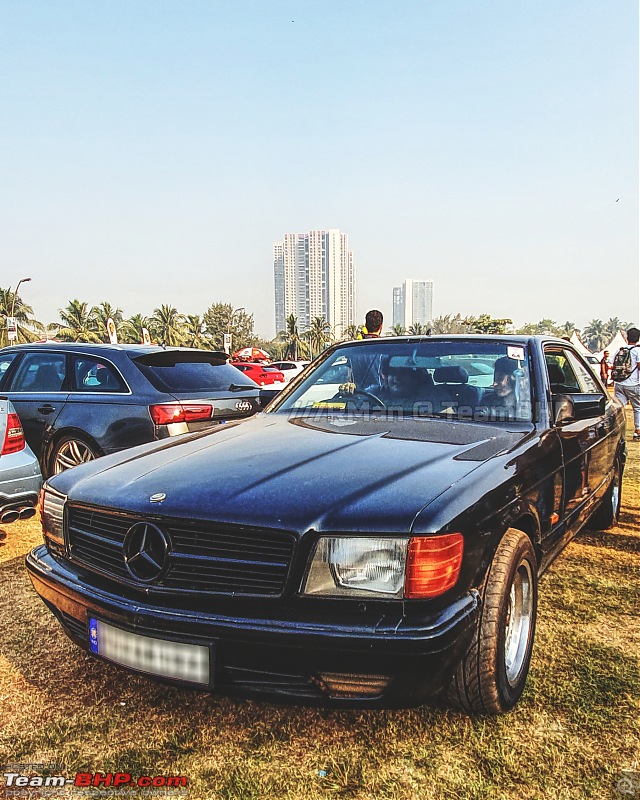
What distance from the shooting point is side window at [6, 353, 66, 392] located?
5.63m

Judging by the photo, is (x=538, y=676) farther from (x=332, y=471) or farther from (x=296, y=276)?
(x=296, y=276)

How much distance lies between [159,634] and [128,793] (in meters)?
0.53

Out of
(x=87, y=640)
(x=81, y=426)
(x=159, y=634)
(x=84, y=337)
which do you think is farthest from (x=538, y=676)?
(x=84, y=337)

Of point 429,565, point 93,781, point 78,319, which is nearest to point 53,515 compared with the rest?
point 93,781

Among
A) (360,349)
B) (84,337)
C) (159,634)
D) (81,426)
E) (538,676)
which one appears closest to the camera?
(159,634)

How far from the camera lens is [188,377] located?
210 inches

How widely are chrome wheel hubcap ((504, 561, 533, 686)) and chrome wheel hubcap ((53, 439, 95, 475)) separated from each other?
4030 mm

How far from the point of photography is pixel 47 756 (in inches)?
83.5

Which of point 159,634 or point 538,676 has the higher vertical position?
point 159,634

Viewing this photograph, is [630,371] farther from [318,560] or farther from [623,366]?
[318,560]

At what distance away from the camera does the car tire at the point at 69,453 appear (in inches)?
211

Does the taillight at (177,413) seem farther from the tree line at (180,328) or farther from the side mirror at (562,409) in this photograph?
the tree line at (180,328)

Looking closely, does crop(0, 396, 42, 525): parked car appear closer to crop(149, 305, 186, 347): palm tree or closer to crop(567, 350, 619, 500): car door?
crop(567, 350, 619, 500): car door

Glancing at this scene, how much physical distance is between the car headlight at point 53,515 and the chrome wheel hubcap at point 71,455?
2.81 meters
